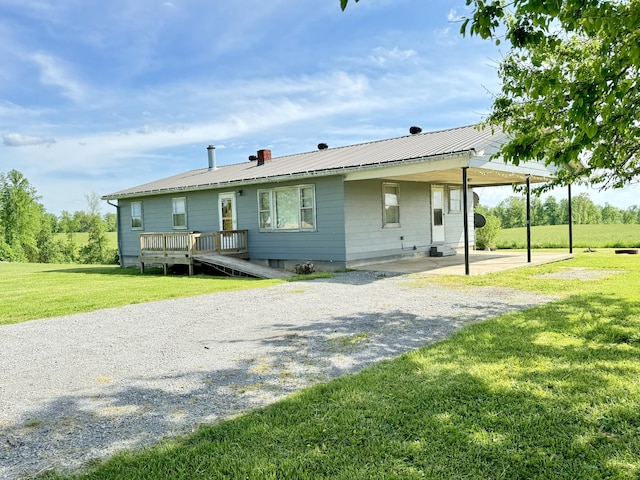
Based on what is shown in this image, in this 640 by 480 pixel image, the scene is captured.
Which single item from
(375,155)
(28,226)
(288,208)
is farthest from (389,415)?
(28,226)

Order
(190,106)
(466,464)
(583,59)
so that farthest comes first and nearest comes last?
1. (190,106)
2. (583,59)
3. (466,464)

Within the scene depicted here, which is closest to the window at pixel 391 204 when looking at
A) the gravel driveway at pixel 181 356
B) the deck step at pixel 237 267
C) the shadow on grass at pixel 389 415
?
the deck step at pixel 237 267

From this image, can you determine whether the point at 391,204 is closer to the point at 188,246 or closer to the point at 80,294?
the point at 188,246

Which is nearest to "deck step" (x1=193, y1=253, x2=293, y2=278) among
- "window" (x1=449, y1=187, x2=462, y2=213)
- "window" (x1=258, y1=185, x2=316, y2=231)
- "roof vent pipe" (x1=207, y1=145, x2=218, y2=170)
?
"window" (x1=258, y1=185, x2=316, y2=231)

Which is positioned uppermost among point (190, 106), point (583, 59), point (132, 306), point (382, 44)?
point (190, 106)

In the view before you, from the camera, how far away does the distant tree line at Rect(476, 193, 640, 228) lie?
58.0m

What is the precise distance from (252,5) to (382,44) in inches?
157

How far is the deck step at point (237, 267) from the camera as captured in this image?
1299 cm

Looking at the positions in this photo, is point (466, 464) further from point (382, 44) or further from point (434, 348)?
point (382, 44)

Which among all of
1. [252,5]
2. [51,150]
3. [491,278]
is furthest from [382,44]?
[51,150]

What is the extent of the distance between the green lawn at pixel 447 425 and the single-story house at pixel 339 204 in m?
7.31

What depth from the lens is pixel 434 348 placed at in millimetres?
4840

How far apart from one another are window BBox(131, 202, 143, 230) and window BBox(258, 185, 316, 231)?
7258 millimetres

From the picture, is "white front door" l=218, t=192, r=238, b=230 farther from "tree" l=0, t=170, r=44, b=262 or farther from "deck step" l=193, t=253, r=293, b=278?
"tree" l=0, t=170, r=44, b=262
